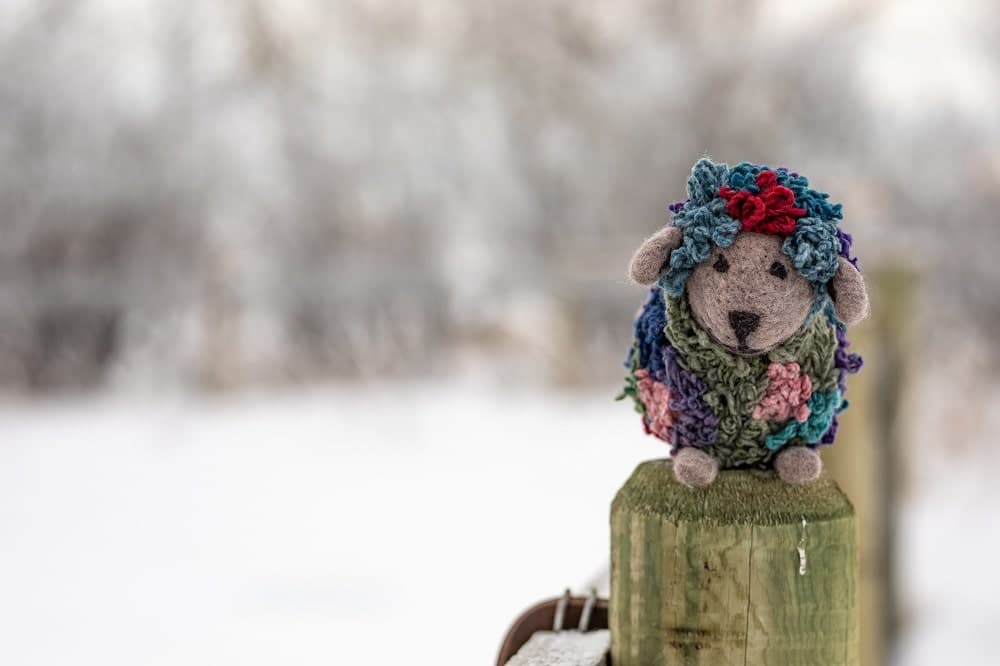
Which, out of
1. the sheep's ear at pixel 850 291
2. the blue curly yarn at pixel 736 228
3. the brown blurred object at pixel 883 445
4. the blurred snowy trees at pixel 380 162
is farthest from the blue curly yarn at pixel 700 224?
the blurred snowy trees at pixel 380 162

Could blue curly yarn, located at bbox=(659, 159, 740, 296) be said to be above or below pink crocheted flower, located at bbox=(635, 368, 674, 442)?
above

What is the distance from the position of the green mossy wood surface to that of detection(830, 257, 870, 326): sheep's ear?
0.20 m

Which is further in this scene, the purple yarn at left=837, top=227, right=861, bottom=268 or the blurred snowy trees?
the blurred snowy trees

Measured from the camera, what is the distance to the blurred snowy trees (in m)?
5.39

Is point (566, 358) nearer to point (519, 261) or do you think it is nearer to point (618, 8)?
point (519, 261)

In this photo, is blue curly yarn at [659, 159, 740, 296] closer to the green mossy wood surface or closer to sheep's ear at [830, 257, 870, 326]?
sheep's ear at [830, 257, 870, 326]

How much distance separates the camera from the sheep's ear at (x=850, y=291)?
0.96 m

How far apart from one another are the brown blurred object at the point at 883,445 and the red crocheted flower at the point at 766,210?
1.62 metres

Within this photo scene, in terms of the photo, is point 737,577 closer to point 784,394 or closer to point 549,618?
point 784,394

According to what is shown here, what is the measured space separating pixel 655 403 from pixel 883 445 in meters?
1.90

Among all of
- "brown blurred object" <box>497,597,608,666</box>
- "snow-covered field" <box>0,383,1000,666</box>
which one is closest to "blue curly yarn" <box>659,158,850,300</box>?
"brown blurred object" <box>497,597,608,666</box>

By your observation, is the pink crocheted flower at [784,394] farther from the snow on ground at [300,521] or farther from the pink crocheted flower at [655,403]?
the snow on ground at [300,521]

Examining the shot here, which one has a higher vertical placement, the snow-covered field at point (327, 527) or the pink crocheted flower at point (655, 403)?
the pink crocheted flower at point (655, 403)

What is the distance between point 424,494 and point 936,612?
203cm
